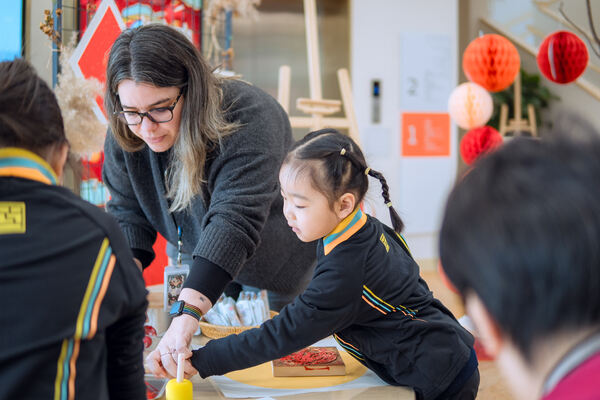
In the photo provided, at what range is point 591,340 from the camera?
464 mm

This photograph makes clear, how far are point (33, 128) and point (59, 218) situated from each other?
13cm

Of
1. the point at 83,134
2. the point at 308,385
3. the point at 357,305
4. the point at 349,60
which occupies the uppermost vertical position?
the point at 349,60

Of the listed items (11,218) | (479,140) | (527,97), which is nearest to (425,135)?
(479,140)

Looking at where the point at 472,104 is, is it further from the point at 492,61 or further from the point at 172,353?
the point at 172,353

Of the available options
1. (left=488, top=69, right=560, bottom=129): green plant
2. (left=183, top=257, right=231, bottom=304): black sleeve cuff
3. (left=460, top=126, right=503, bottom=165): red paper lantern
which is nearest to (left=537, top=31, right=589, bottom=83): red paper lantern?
(left=460, top=126, right=503, bottom=165): red paper lantern

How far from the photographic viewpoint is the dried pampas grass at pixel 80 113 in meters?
1.29

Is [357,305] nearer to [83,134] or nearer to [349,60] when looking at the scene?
[83,134]

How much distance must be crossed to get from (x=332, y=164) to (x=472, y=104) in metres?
2.96

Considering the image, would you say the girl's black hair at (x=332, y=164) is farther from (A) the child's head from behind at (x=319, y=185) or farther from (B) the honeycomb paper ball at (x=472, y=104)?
(B) the honeycomb paper ball at (x=472, y=104)

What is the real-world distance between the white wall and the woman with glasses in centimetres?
326

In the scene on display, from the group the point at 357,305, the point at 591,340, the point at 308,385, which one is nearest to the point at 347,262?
the point at 357,305

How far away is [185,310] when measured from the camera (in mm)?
1178

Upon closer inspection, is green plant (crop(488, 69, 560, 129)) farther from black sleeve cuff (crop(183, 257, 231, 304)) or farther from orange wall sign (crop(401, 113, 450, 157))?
black sleeve cuff (crop(183, 257, 231, 304))

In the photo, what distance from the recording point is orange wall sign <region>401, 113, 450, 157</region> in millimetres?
5086
